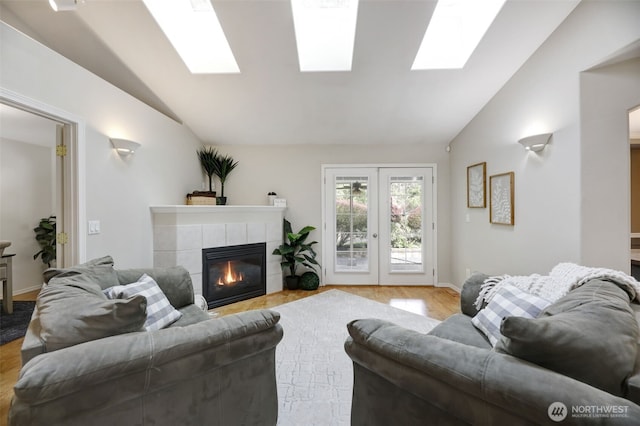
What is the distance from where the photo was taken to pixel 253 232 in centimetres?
371

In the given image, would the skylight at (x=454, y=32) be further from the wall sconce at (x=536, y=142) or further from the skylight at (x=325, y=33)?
the wall sconce at (x=536, y=142)

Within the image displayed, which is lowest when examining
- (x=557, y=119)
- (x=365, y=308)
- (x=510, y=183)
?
(x=365, y=308)

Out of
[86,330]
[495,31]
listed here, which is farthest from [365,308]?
[495,31]

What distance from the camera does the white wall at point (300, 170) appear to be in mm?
4109

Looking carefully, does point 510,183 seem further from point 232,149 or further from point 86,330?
point 232,149

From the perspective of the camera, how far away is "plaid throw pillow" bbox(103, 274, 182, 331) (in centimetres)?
155

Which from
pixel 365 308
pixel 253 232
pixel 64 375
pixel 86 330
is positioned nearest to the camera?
pixel 64 375

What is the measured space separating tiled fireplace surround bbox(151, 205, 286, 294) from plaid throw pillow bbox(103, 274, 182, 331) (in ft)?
4.32

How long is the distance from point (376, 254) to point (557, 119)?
2.70 m

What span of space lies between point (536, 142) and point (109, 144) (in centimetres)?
400

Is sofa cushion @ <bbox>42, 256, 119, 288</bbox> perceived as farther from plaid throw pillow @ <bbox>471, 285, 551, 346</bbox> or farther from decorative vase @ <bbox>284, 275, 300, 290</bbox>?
decorative vase @ <bbox>284, 275, 300, 290</bbox>

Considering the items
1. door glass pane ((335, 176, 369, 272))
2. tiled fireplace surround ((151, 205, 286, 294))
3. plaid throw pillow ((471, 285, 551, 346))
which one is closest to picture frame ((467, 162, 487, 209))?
door glass pane ((335, 176, 369, 272))

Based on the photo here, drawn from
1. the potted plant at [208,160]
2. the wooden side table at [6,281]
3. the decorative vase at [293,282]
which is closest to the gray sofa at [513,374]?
the decorative vase at [293,282]

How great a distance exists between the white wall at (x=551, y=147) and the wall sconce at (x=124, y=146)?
3923 millimetres
